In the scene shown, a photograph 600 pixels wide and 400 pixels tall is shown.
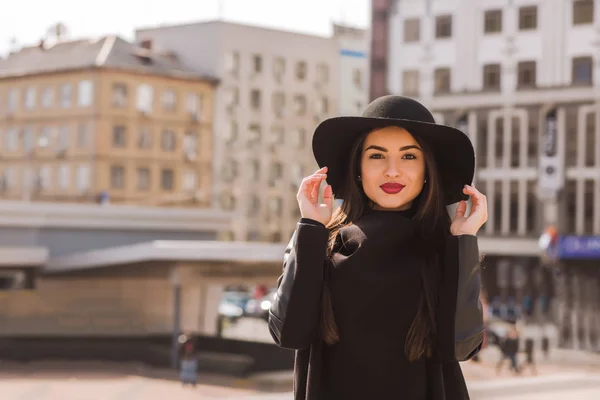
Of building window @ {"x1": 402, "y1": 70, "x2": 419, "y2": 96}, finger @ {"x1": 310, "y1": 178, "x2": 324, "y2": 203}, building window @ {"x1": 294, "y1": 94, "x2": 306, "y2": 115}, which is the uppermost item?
building window @ {"x1": 294, "y1": 94, "x2": 306, "y2": 115}

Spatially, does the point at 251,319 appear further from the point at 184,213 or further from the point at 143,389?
the point at 143,389

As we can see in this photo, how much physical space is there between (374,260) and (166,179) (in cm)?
6256

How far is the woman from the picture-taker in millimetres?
3732

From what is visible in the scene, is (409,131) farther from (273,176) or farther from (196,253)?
(273,176)

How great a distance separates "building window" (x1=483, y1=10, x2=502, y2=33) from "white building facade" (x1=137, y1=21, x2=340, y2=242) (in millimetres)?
22342

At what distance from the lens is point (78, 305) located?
106 feet

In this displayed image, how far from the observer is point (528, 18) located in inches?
1832

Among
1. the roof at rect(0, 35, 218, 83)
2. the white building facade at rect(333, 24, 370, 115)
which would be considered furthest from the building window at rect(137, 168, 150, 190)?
the white building facade at rect(333, 24, 370, 115)

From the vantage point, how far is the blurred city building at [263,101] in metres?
69.1

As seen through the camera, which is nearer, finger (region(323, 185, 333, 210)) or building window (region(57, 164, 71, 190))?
finger (region(323, 185, 333, 210))

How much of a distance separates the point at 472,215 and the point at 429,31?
45.9 m

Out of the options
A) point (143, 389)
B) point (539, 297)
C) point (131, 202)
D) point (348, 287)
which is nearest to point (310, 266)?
point (348, 287)

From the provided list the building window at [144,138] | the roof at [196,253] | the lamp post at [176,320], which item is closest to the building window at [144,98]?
the building window at [144,138]

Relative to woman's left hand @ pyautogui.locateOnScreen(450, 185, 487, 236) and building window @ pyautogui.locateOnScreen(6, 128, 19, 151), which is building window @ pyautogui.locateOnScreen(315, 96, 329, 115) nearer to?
building window @ pyautogui.locateOnScreen(6, 128, 19, 151)
